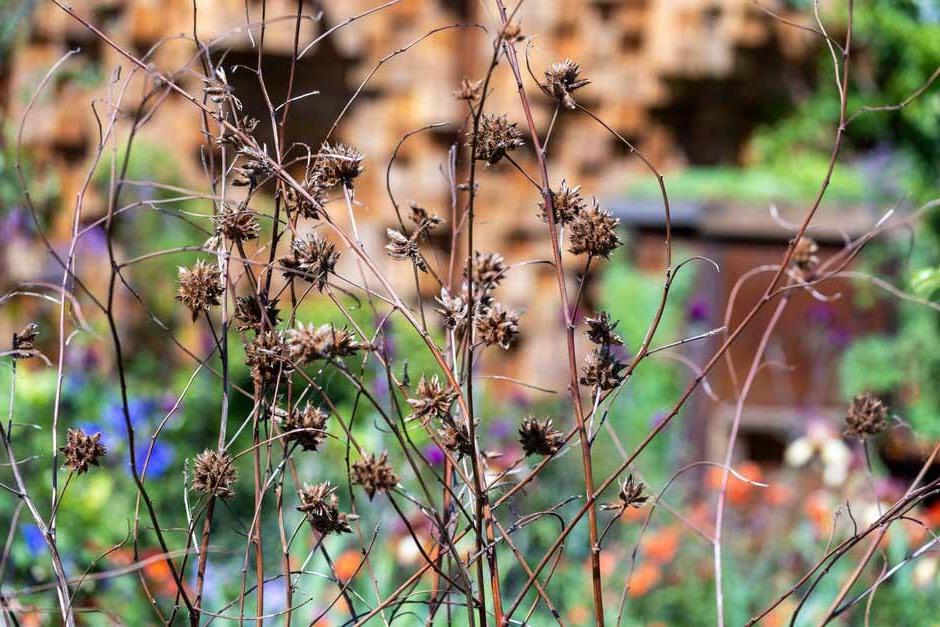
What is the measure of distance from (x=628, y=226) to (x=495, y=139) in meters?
4.18

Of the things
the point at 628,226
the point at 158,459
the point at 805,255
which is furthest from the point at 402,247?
the point at 628,226

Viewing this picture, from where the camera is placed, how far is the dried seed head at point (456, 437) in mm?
869

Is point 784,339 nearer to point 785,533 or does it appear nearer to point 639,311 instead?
point 639,311

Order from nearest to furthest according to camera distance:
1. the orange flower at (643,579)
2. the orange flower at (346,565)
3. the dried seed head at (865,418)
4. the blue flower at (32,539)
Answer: the dried seed head at (865,418) → the blue flower at (32,539) → the orange flower at (346,565) → the orange flower at (643,579)

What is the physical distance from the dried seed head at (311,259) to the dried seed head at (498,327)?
118mm

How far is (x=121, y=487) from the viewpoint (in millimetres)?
3096

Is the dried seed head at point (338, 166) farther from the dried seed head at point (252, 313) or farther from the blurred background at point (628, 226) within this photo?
the blurred background at point (628, 226)

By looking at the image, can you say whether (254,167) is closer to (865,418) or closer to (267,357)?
(267,357)

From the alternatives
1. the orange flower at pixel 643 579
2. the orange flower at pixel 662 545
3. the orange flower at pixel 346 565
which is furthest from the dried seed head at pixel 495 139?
the orange flower at pixel 662 545

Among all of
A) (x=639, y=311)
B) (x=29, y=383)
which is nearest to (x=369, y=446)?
(x=29, y=383)

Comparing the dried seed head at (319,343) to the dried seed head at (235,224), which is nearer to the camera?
the dried seed head at (319,343)

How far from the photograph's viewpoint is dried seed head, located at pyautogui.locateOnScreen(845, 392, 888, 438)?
1030 millimetres

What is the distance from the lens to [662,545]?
2832 mm

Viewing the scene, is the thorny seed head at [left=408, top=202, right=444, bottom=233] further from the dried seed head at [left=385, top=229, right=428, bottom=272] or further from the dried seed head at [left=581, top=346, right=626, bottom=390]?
the dried seed head at [left=581, top=346, right=626, bottom=390]
